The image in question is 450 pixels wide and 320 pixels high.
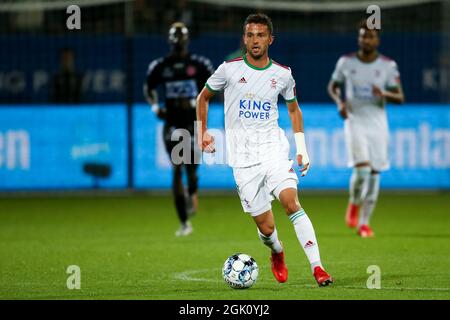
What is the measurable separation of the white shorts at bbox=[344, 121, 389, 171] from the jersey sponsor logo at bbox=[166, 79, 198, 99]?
1963 mm

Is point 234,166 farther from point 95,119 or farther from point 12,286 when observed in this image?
point 95,119

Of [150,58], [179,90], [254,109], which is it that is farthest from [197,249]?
[150,58]

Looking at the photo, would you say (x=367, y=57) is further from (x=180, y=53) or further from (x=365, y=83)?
(x=180, y=53)

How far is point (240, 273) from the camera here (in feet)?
26.8

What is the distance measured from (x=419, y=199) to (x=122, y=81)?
18.3 feet

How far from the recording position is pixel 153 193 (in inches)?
760

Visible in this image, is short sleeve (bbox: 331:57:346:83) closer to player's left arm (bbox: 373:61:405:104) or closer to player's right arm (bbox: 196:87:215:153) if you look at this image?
player's left arm (bbox: 373:61:405:104)

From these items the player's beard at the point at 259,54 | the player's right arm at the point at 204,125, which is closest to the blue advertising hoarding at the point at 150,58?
the player's right arm at the point at 204,125

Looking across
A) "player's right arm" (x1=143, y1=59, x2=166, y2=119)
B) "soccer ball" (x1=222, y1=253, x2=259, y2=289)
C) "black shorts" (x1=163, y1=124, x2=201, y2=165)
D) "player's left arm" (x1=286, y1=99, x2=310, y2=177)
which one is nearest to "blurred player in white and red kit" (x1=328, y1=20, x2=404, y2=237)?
"black shorts" (x1=163, y1=124, x2=201, y2=165)

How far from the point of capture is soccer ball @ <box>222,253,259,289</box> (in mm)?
8164

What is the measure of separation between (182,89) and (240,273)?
17.2ft

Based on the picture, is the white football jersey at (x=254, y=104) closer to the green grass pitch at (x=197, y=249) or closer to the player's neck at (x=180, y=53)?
the green grass pitch at (x=197, y=249)

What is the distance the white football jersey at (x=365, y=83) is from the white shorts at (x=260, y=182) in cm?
470
